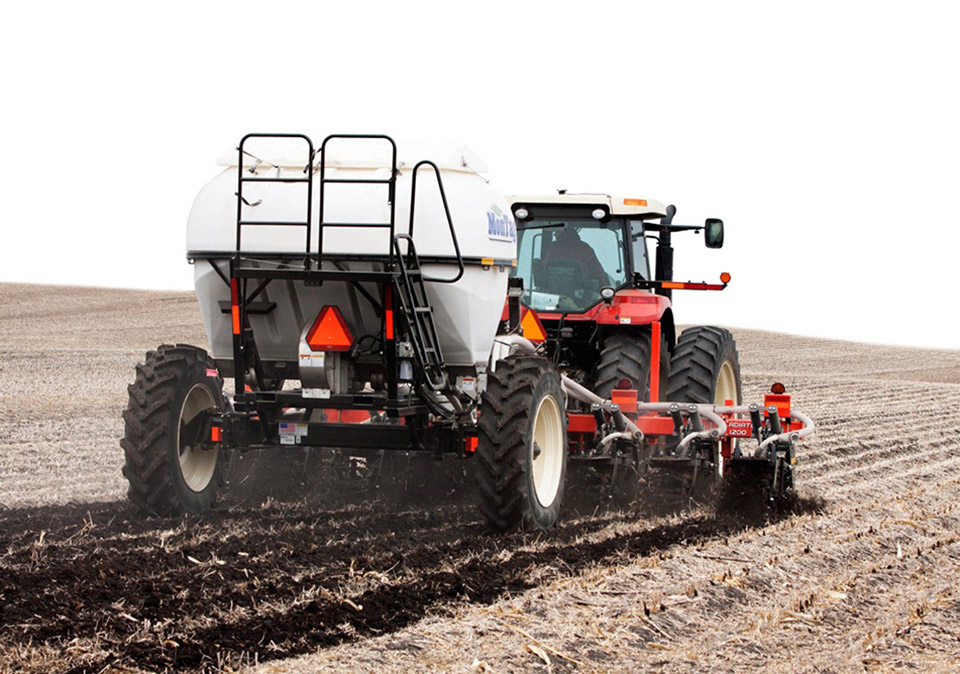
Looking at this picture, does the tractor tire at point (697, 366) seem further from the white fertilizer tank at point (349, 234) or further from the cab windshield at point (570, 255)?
the white fertilizer tank at point (349, 234)

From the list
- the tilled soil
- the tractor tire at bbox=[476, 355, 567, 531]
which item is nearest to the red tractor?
the tilled soil

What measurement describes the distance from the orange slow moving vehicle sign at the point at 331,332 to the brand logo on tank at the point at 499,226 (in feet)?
3.57

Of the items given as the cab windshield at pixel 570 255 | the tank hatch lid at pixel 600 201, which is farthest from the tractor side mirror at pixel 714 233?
the cab windshield at pixel 570 255

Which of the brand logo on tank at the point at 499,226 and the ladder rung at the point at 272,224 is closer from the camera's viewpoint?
the ladder rung at the point at 272,224

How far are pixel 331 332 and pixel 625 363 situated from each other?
9.59 ft

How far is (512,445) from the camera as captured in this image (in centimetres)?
759

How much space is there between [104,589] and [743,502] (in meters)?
4.86

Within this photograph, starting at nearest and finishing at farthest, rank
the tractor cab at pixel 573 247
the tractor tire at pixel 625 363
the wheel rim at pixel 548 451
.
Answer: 1. the wheel rim at pixel 548 451
2. the tractor tire at pixel 625 363
3. the tractor cab at pixel 573 247

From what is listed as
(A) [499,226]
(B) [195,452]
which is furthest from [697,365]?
(B) [195,452]

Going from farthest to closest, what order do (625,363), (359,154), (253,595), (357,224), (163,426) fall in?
(625,363) < (163,426) < (359,154) < (357,224) < (253,595)

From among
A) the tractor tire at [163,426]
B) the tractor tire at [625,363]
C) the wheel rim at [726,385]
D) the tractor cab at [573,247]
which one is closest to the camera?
the tractor tire at [163,426]

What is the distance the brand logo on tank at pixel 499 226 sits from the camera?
810 centimetres

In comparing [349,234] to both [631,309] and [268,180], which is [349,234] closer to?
[268,180]

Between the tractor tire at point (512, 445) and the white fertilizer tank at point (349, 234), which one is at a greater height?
the white fertilizer tank at point (349, 234)
